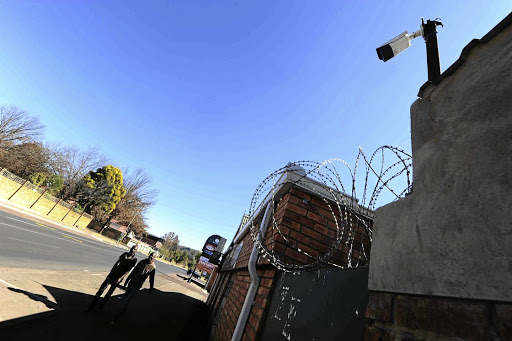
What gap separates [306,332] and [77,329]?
16.6 feet

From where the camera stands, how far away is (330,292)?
1.84 m

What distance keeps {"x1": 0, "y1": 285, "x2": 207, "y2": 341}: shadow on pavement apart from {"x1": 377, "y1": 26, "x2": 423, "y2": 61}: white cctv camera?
5868 millimetres

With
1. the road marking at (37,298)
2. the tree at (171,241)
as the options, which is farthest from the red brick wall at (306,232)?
the tree at (171,241)

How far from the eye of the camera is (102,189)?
4138 centimetres

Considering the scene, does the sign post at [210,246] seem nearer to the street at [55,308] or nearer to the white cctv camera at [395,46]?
the street at [55,308]

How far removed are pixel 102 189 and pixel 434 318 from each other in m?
48.7

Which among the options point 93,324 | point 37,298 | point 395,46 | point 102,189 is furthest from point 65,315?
point 102,189

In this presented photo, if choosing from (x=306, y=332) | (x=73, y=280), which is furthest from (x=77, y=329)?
(x=306, y=332)

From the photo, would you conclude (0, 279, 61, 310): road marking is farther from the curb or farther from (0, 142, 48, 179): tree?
(0, 142, 48, 179): tree

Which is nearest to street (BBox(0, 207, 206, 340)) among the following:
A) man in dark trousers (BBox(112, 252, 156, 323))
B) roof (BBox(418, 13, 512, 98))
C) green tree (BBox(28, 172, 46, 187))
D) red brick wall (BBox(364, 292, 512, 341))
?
man in dark trousers (BBox(112, 252, 156, 323))

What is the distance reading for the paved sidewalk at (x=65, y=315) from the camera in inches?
161

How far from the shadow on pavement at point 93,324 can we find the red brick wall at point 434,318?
5.05m

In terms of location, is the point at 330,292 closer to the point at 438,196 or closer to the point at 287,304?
the point at 287,304

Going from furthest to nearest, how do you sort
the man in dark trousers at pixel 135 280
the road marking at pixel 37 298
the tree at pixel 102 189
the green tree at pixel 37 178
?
the tree at pixel 102 189 < the green tree at pixel 37 178 < the man in dark trousers at pixel 135 280 < the road marking at pixel 37 298
